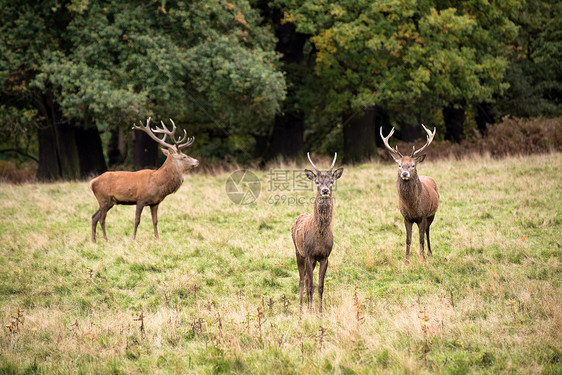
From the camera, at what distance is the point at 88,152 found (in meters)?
20.4

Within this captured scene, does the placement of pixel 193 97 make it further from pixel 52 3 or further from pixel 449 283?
pixel 449 283

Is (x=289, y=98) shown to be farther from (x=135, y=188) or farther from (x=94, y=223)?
(x=94, y=223)

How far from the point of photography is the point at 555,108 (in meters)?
23.9

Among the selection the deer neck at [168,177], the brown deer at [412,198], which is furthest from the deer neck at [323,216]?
the deer neck at [168,177]

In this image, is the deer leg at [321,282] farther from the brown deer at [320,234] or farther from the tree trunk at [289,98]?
the tree trunk at [289,98]

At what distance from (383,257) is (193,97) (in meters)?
12.3

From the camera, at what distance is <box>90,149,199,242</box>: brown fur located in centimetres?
1068

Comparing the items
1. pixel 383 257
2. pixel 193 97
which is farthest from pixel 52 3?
pixel 383 257

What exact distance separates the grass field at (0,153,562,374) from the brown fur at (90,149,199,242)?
543mm

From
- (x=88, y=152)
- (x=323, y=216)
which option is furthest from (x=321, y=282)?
(x=88, y=152)

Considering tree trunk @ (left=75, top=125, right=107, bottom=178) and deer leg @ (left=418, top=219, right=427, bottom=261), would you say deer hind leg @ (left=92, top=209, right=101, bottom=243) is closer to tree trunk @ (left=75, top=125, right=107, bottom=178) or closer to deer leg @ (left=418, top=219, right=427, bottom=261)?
deer leg @ (left=418, top=219, right=427, bottom=261)

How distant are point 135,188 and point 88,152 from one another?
423 inches

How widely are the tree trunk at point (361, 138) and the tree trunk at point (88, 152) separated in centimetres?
955

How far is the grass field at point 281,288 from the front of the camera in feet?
16.8
